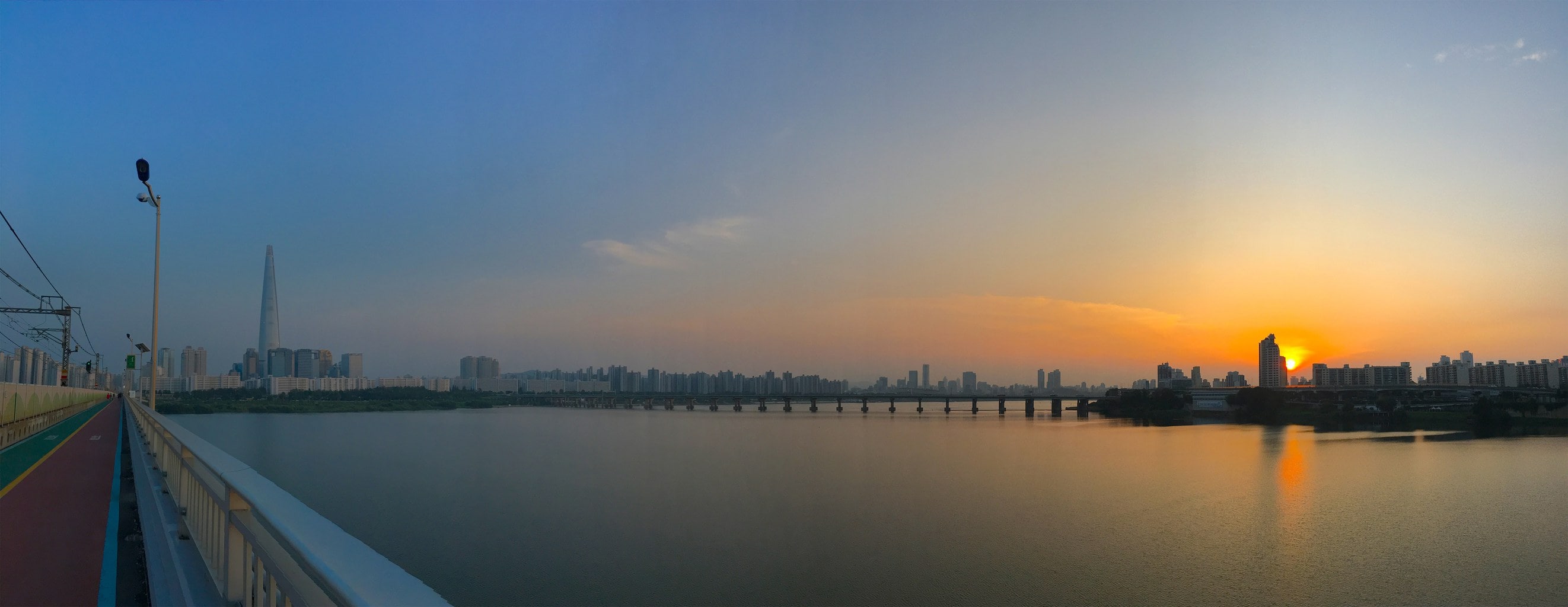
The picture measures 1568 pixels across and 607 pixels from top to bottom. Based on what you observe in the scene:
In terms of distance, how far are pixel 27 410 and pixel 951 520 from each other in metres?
22.3

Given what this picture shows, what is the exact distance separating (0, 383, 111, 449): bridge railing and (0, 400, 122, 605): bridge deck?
322cm

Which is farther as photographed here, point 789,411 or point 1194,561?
point 789,411

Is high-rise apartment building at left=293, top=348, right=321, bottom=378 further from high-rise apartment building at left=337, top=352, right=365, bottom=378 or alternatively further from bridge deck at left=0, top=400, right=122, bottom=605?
bridge deck at left=0, top=400, right=122, bottom=605

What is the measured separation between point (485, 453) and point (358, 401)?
Result: 70.5 metres

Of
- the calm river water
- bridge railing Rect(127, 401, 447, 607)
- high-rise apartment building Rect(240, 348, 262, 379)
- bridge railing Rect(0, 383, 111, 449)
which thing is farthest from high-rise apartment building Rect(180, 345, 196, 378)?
bridge railing Rect(127, 401, 447, 607)

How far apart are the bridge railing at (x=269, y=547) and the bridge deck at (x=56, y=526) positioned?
0.53 m

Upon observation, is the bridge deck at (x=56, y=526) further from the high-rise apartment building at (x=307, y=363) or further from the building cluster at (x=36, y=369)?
the high-rise apartment building at (x=307, y=363)

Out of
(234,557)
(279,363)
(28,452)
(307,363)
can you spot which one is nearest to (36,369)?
(279,363)

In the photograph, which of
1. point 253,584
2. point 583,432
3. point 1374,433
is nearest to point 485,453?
point 583,432

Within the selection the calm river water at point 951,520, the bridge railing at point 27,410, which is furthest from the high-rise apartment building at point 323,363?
the bridge railing at point 27,410

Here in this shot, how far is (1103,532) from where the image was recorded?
2139 cm

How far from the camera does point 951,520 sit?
22.8 m

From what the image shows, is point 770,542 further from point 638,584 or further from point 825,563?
point 638,584

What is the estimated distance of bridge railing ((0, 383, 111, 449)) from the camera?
14.6 meters
